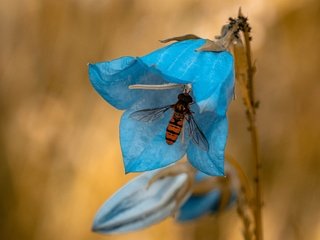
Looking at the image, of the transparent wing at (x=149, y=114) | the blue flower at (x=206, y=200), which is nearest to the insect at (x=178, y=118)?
the transparent wing at (x=149, y=114)

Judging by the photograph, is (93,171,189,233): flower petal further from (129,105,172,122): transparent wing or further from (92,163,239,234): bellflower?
(129,105,172,122): transparent wing

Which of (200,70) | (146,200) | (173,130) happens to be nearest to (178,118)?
(173,130)

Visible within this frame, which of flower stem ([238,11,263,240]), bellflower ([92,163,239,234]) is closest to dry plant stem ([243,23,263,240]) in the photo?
flower stem ([238,11,263,240])

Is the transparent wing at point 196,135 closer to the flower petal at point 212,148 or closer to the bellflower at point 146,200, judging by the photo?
the flower petal at point 212,148

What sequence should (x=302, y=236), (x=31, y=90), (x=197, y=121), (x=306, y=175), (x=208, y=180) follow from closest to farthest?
(x=197, y=121)
(x=208, y=180)
(x=302, y=236)
(x=306, y=175)
(x=31, y=90)

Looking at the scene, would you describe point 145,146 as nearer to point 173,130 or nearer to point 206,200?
point 173,130

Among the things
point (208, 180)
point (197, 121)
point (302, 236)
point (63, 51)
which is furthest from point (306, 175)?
point (197, 121)

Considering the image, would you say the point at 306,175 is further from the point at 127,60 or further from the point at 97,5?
the point at 127,60
